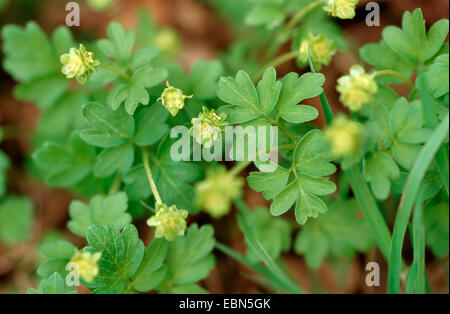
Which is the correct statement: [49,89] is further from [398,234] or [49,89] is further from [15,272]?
[398,234]

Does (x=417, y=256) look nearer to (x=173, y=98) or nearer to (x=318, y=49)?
(x=318, y=49)

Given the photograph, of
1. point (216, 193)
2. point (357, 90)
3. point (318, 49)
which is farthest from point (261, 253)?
point (318, 49)

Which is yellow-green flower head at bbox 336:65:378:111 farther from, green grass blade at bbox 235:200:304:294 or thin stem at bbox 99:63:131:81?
thin stem at bbox 99:63:131:81

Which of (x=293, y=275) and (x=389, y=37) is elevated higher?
(x=389, y=37)

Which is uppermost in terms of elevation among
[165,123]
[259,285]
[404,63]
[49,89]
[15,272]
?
[49,89]

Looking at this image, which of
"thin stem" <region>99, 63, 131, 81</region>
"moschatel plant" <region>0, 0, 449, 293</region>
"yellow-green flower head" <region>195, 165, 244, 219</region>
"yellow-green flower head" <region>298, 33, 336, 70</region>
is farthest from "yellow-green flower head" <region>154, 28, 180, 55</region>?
"yellow-green flower head" <region>195, 165, 244, 219</region>
